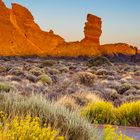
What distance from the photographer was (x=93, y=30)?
5659 inches

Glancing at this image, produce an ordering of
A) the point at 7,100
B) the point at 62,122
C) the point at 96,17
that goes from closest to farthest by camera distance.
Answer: the point at 62,122 < the point at 7,100 < the point at 96,17

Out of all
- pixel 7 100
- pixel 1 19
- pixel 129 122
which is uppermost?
pixel 1 19

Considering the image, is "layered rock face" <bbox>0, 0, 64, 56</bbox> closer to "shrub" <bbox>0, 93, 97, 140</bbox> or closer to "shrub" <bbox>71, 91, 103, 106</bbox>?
"shrub" <bbox>71, 91, 103, 106</bbox>

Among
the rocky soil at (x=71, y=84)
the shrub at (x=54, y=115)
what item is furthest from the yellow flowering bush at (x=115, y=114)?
the shrub at (x=54, y=115)

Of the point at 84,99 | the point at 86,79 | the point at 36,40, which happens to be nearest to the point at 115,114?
the point at 84,99

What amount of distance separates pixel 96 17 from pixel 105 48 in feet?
47.7

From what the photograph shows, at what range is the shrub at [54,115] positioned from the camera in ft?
25.5

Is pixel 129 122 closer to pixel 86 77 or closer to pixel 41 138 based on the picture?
pixel 41 138

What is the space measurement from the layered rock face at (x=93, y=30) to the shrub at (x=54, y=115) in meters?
130

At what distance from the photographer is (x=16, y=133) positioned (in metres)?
6.13

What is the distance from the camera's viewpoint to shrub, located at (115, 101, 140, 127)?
11.8 metres

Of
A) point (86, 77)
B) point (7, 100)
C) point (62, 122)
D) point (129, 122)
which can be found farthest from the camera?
point (86, 77)

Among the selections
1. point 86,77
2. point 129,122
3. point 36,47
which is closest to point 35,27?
point 36,47

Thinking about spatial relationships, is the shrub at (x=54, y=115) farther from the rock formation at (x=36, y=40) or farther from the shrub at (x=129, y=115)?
the rock formation at (x=36, y=40)
